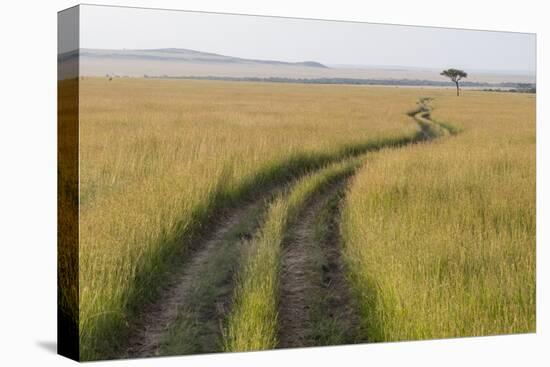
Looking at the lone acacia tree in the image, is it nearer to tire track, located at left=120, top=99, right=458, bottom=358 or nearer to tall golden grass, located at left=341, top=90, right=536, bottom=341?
tall golden grass, located at left=341, top=90, right=536, bottom=341

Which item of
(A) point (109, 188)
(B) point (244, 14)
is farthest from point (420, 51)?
(A) point (109, 188)

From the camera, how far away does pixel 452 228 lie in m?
9.76

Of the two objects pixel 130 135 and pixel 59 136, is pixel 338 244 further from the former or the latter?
pixel 59 136

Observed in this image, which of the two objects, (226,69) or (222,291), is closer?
(222,291)

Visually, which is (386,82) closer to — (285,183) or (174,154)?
(285,183)

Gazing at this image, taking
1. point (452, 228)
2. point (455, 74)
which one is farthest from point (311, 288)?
point (455, 74)

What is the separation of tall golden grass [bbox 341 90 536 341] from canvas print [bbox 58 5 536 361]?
21 millimetres

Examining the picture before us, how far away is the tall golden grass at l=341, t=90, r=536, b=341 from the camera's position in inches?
349

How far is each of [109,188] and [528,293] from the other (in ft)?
15.2

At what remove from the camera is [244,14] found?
8906mm

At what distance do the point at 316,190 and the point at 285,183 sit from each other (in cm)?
49

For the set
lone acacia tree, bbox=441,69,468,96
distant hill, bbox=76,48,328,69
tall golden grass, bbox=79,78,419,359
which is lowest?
tall golden grass, bbox=79,78,419,359

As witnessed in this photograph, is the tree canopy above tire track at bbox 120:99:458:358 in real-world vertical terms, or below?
above

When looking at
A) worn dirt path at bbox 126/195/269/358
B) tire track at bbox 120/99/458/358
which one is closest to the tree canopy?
tire track at bbox 120/99/458/358
